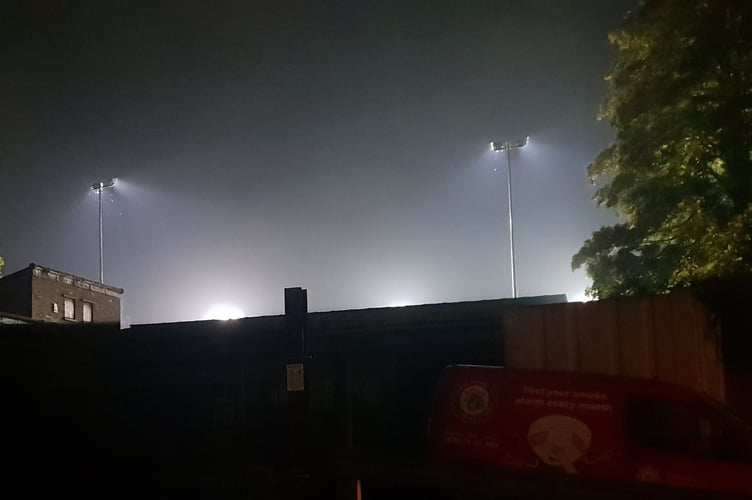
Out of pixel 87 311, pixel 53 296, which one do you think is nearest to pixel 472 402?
pixel 53 296

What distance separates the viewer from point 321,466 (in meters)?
7.40

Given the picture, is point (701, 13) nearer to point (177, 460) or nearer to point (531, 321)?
point (531, 321)

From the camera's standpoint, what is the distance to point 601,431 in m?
5.94

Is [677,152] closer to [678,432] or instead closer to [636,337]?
[636,337]

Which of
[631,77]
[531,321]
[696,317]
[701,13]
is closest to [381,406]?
[531,321]

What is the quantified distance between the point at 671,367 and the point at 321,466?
4366 millimetres

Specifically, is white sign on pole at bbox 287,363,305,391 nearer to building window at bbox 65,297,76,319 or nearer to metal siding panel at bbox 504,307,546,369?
metal siding panel at bbox 504,307,546,369

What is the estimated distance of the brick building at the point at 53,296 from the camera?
30.8m

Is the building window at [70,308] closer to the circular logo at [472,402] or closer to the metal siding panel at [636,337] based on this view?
the metal siding panel at [636,337]

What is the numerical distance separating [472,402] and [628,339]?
3.11 metres

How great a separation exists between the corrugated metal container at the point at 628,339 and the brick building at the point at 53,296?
83.4 ft

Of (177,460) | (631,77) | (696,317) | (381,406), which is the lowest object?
(177,460)

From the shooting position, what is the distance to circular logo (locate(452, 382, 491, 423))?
21.1ft

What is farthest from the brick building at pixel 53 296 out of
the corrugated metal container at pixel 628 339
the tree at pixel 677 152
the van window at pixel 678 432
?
the van window at pixel 678 432
